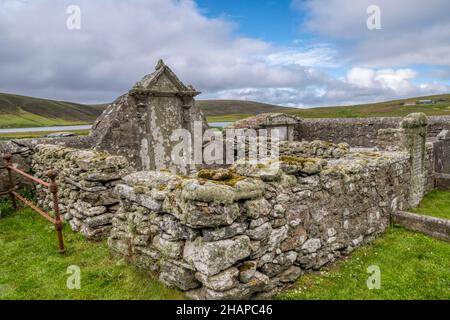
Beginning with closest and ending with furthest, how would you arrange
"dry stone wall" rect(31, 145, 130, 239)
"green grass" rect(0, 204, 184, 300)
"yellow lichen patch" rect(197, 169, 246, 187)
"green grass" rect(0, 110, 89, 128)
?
"yellow lichen patch" rect(197, 169, 246, 187), "green grass" rect(0, 204, 184, 300), "dry stone wall" rect(31, 145, 130, 239), "green grass" rect(0, 110, 89, 128)

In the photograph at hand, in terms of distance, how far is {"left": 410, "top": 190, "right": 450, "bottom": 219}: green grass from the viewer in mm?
8648

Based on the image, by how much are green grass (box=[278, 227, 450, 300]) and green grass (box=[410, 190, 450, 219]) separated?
2471 mm

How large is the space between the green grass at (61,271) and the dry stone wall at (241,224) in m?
0.24

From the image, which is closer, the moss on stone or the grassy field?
the moss on stone

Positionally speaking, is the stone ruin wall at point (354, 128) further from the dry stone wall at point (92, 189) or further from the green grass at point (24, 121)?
the green grass at point (24, 121)

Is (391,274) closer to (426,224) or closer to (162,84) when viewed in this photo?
(426,224)

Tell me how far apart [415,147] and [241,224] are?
24.5ft

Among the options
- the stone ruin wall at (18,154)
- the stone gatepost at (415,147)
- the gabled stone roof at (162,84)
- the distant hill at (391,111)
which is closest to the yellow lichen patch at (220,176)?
the stone gatepost at (415,147)

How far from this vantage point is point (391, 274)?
513 cm

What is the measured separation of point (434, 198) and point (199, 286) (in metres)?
9.65

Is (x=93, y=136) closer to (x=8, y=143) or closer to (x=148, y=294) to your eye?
(x=8, y=143)

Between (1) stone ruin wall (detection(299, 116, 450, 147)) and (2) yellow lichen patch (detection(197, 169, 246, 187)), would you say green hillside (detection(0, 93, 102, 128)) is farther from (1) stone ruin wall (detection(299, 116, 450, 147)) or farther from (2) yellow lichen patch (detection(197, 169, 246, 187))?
(2) yellow lichen patch (detection(197, 169, 246, 187))

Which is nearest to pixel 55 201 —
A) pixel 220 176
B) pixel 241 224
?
pixel 220 176

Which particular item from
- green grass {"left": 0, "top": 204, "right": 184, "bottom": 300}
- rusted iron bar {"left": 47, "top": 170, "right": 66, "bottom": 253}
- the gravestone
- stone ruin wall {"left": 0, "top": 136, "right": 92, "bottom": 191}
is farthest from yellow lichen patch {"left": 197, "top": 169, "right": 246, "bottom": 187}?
stone ruin wall {"left": 0, "top": 136, "right": 92, "bottom": 191}
